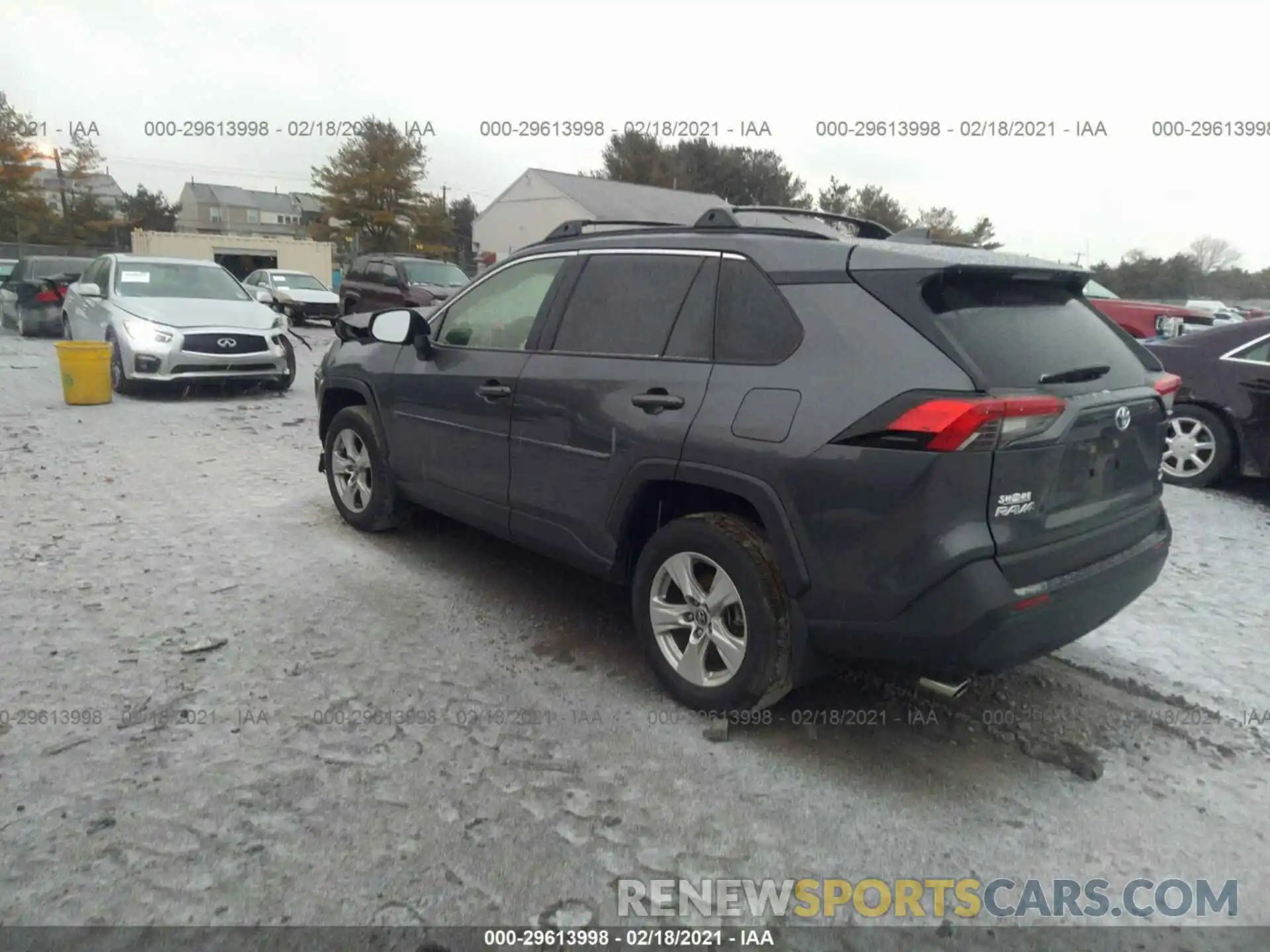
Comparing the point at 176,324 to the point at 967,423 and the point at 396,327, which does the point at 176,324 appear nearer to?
the point at 396,327

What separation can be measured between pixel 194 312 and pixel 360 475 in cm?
671

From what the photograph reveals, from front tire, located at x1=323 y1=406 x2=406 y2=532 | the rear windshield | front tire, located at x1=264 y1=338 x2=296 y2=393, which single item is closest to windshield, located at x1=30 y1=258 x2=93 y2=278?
front tire, located at x1=264 y1=338 x2=296 y2=393

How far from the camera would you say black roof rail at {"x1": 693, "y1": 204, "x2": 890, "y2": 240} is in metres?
3.65

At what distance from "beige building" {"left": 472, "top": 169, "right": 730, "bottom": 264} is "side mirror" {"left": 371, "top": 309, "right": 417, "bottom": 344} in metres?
33.9

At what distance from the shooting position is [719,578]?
3.31 meters

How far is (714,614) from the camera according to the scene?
3.36m

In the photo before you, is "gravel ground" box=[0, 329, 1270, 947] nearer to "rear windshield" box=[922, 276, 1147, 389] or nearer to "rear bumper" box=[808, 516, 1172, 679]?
"rear bumper" box=[808, 516, 1172, 679]

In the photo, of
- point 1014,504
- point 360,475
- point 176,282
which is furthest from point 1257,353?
point 176,282

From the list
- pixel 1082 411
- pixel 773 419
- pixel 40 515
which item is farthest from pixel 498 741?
pixel 40 515

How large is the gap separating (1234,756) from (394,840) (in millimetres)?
3057

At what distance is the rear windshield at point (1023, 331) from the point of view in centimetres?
290

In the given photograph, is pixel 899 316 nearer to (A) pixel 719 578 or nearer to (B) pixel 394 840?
(A) pixel 719 578

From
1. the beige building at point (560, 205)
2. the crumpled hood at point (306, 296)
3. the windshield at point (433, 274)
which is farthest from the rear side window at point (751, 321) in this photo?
the beige building at point (560, 205)
